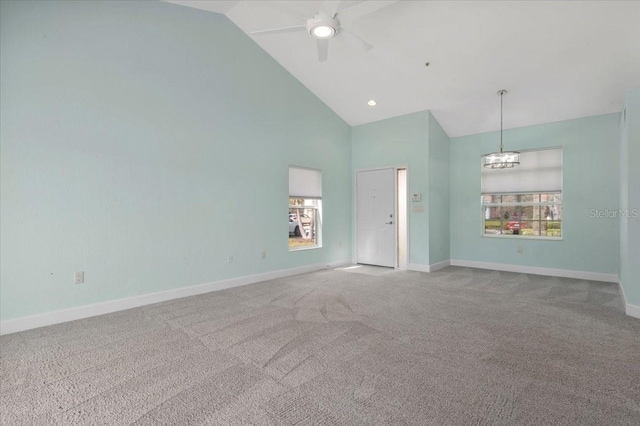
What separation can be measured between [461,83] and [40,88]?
555 cm

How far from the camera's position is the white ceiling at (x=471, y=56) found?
146 inches

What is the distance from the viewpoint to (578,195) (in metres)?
5.59

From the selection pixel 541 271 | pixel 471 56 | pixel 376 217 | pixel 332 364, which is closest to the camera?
pixel 332 364

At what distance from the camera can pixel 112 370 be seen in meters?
2.46

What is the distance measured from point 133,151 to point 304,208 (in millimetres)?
3203

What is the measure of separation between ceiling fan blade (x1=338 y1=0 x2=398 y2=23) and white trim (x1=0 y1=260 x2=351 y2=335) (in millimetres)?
3864

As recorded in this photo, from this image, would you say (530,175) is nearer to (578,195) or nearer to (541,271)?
(578,195)

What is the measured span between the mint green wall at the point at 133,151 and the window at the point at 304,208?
1.06ft

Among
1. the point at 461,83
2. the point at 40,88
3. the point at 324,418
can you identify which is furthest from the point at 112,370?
the point at 461,83

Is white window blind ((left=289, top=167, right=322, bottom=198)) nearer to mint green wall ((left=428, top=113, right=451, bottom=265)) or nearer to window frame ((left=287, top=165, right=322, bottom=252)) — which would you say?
window frame ((left=287, top=165, right=322, bottom=252))

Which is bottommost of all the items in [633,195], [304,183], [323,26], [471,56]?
[633,195]

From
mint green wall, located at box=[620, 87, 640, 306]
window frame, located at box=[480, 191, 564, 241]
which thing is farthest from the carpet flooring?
window frame, located at box=[480, 191, 564, 241]

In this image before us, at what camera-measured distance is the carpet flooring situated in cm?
194

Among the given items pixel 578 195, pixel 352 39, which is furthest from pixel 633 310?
pixel 352 39
